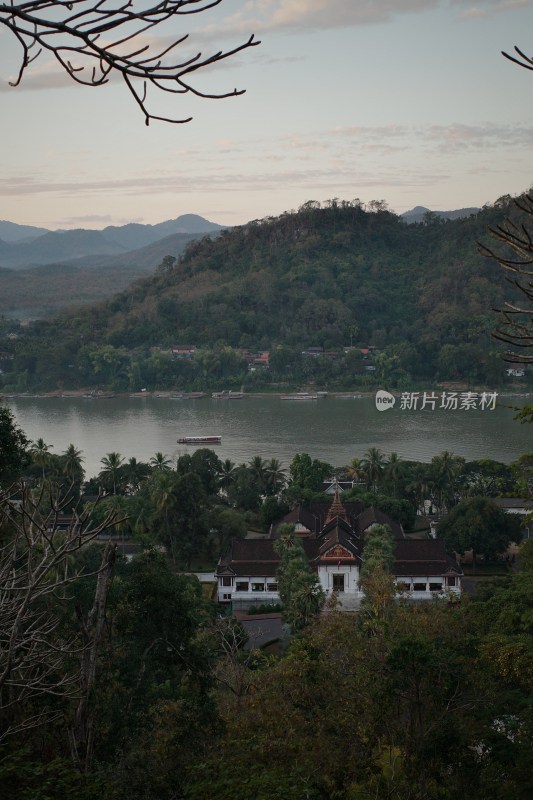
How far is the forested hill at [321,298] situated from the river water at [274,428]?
4.53 meters

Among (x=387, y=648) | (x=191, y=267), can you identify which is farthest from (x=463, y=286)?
(x=387, y=648)

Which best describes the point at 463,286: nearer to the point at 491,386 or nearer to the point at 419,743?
the point at 491,386

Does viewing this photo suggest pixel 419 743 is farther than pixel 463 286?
No

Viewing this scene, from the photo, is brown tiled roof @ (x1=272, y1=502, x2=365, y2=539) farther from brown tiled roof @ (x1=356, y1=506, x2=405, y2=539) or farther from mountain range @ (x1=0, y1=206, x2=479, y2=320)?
mountain range @ (x1=0, y1=206, x2=479, y2=320)

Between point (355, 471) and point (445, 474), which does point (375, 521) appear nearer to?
point (445, 474)

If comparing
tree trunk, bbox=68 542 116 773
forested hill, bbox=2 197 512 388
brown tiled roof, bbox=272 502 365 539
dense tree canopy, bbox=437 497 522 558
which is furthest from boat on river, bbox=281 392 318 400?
tree trunk, bbox=68 542 116 773

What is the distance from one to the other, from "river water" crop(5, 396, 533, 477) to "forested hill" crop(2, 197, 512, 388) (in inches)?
178

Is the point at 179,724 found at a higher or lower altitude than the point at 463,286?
lower

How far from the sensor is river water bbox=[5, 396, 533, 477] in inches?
690

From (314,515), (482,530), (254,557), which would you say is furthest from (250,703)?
(314,515)

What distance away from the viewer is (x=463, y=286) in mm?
35031

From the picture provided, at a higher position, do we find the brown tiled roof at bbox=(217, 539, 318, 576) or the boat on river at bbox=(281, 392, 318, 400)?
the boat on river at bbox=(281, 392, 318, 400)

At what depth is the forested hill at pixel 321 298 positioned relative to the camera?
30969mm

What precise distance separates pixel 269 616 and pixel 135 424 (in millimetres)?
13272
